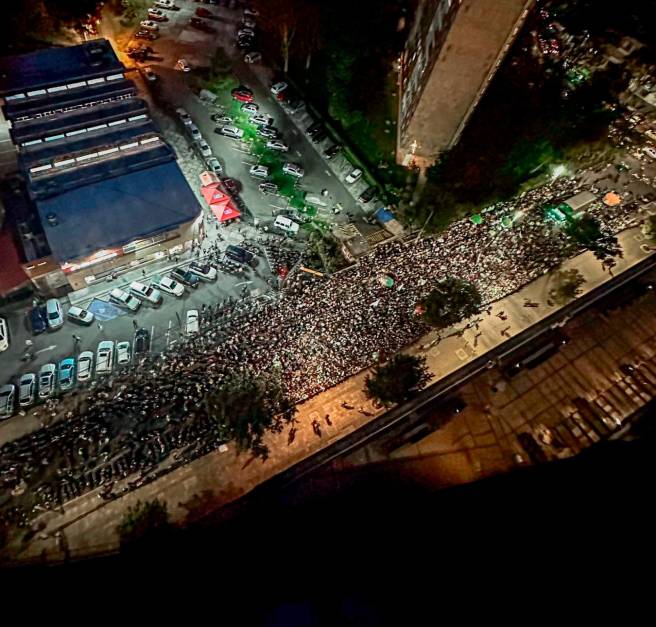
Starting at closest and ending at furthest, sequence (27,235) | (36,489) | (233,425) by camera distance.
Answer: (36,489) → (233,425) → (27,235)

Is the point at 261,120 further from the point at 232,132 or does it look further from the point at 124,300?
the point at 124,300

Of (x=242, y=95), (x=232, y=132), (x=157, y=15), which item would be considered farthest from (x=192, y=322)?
(x=157, y=15)

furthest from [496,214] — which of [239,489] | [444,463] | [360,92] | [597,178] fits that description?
[239,489]

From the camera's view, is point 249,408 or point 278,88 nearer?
point 249,408

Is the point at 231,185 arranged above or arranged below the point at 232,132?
below

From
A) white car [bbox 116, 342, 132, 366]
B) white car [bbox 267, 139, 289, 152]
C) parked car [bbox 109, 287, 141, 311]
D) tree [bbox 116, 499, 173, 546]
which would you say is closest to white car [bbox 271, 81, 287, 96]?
white car [bbox 267, 139, 289, 152]

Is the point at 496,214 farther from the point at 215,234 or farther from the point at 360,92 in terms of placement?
the point at 215,234

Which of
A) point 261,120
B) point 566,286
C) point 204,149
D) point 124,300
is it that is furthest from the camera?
point 261,120
